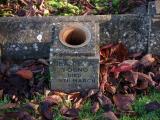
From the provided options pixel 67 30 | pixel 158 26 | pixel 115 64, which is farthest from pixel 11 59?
pixel 158 26

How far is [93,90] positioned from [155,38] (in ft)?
3.36

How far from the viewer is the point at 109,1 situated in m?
7.16

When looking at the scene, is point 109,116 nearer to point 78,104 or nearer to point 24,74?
point 78,104

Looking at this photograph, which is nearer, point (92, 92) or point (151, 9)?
point (92, 92)

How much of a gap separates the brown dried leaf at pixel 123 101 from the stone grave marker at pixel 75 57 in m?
0.30

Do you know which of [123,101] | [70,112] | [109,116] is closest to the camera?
[109,116]

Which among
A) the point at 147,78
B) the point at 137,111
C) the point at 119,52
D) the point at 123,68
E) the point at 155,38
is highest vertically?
the point at 155,38

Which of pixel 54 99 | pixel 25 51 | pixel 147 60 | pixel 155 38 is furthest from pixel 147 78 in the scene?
pixel 25 51

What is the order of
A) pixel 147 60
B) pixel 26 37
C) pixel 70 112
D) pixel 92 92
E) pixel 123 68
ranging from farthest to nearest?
pixel 26 37 < pixel 147 60 < pixel 123 68 < pixel 92 92 < pixel 70 112

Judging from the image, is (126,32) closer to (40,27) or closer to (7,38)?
(40,27)

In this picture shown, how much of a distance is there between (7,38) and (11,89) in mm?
699

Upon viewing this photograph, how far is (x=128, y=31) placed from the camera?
20.6 feet

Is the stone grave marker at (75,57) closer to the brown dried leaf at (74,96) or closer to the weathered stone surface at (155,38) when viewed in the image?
the brown dried leaf at (74,96)

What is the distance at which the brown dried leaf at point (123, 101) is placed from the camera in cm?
568
